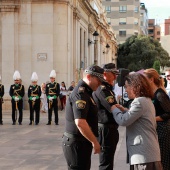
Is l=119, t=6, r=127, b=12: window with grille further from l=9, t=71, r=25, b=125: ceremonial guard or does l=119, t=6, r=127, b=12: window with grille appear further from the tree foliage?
l=9, t=71, r=25, b=125: ceremonial guard

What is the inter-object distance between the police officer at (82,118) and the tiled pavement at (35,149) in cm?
366

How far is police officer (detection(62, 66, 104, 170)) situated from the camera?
5215 millimetres

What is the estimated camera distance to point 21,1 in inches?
1022

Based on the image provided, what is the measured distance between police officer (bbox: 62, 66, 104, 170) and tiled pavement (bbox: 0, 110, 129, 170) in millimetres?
3658

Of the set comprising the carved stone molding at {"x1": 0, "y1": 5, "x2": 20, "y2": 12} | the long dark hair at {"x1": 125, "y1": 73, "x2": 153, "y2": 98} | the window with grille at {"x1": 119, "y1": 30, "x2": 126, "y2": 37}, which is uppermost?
the window with grille at {"x1": 119, "y1": 30, "x2": 126, "y2": 37}

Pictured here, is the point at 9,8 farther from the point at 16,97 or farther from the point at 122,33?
the point at 122,33

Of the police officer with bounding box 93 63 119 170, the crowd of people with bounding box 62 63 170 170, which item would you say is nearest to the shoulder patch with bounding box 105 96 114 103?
the crowd of people with bounding box 62 63 170 170

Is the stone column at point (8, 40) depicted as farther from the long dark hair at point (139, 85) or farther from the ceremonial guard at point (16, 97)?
the long dark hair at point (139, 85)

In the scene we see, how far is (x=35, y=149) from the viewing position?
1130cm

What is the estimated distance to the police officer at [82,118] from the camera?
5.21 metres

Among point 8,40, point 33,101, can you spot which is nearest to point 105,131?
point 33,101

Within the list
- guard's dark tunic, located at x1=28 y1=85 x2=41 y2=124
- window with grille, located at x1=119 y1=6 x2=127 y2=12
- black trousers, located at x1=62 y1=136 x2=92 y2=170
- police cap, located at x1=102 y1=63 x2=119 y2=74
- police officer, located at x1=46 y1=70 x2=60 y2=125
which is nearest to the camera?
black trousers, located at x1=62 y1=136 x2=92 y2=170

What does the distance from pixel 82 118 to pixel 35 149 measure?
6366mm

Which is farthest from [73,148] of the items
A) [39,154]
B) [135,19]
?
[135,19]
